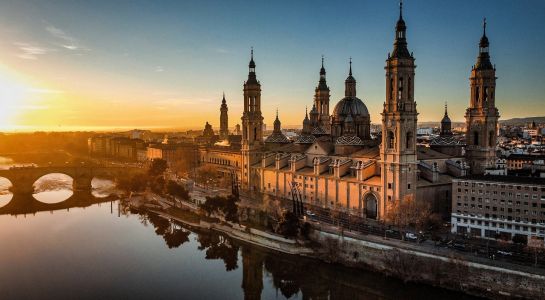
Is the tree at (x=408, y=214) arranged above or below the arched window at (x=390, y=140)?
below

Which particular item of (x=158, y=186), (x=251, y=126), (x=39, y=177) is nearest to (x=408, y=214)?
(x=251, y=126)

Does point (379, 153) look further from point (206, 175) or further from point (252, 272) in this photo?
point (206, 175)

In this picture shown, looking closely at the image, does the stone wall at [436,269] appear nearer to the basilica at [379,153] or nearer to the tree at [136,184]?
the basilica at [379,153]

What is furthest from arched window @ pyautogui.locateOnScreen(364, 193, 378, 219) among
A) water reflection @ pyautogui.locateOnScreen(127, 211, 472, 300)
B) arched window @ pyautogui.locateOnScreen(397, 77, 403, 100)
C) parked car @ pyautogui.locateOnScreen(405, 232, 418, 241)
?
arched window @ pyautogui.locateOnScreen(397, 77, 403, 100)

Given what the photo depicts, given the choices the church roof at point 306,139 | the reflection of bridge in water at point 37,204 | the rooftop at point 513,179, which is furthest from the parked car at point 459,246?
the reflection of bridge in water at point 37,204

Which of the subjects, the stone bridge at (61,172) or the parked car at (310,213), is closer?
the parked car at (310,213)

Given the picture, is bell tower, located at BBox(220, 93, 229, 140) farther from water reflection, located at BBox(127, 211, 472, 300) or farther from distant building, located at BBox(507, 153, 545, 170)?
water reflection, located at BBox(127, 211, 472, 300)

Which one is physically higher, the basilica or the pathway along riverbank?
the basilica
